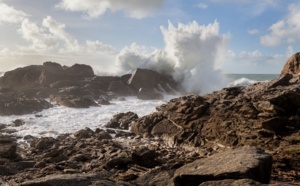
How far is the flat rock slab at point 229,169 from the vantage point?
6570 mm

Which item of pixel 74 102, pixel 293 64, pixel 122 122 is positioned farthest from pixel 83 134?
pixel 293 64

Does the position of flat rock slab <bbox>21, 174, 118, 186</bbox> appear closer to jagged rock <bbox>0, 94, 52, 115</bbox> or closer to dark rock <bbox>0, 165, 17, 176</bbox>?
dark rock <bbox>0, 165, 17, 176</bbox>

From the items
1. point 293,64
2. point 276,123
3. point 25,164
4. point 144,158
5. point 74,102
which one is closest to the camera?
point 144,158

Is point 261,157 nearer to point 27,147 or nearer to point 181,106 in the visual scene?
point 181,106

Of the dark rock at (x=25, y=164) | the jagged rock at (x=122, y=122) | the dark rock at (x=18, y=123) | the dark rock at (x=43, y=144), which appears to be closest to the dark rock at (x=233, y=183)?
the dark rock at (x=25, y=164)

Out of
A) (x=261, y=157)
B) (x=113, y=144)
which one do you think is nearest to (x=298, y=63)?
(x=113, y=144)

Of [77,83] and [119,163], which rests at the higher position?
[77,83]

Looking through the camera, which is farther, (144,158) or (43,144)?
(43,144)

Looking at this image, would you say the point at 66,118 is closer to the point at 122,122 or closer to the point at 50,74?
the point at 122,122

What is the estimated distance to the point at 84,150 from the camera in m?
17.4

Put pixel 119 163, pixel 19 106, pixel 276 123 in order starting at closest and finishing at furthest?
pixel 119 163
pixel 276 123
pixel 19 106

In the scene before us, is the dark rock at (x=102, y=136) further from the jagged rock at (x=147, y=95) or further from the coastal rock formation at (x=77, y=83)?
the jagged rock at (x=147, y=95)

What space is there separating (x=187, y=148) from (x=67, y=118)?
1543 centimetres

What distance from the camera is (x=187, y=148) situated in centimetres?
1734
